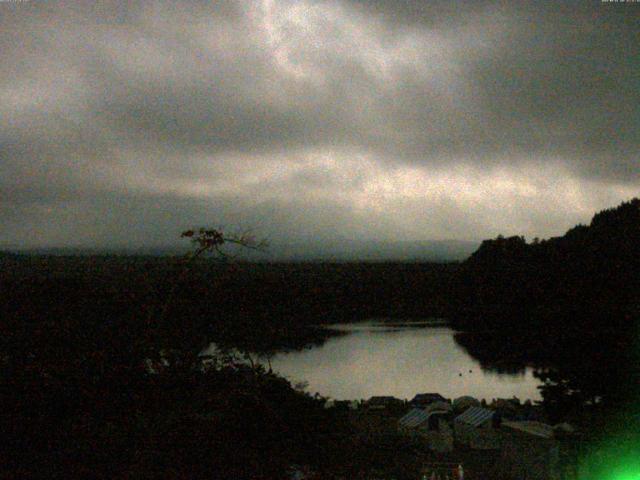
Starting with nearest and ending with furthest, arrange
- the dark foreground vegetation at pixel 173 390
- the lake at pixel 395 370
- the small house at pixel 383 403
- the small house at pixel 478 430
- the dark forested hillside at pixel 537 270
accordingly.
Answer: the dark foreground vegetation at pixel 173 390
the small house at pixel 478 430
the small house at pixel 383 403
the lake at pixel 395 370
the dark forested hillside at pixel 537 270

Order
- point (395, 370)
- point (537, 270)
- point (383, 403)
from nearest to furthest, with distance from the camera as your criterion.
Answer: point (383, 403)
point (395, 370)
point (537, 270)

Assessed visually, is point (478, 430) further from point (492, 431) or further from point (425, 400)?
point (425, 400)

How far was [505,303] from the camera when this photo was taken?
54500mm

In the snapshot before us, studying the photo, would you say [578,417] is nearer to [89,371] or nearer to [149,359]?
[149,359]

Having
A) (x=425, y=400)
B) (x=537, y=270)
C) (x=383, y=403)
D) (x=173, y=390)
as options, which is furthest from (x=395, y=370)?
(x=537, y=270)

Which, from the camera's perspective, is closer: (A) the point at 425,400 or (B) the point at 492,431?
(B) the point at 492,431

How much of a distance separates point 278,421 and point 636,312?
4273 millimetres

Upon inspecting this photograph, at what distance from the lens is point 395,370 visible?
29.4 m

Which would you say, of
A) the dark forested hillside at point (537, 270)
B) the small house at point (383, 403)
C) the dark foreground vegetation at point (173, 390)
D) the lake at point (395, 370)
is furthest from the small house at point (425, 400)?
the dark foreground vegetation at point (173, 390)

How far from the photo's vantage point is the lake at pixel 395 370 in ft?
80.8

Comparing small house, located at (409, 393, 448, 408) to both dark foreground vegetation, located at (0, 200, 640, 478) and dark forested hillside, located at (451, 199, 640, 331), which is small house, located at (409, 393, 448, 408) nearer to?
dark forested hillside, located at (451, 199, 640, 331)

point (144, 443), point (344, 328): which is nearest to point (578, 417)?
point (144, 443)

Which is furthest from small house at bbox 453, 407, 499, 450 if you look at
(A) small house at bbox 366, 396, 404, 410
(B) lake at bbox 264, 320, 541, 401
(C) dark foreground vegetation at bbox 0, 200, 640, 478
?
(B) lake at bbox 264, 320, 541, 401

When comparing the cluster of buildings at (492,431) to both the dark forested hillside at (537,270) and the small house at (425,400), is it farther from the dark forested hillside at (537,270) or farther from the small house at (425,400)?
the dark forested hillside at (537,270)
